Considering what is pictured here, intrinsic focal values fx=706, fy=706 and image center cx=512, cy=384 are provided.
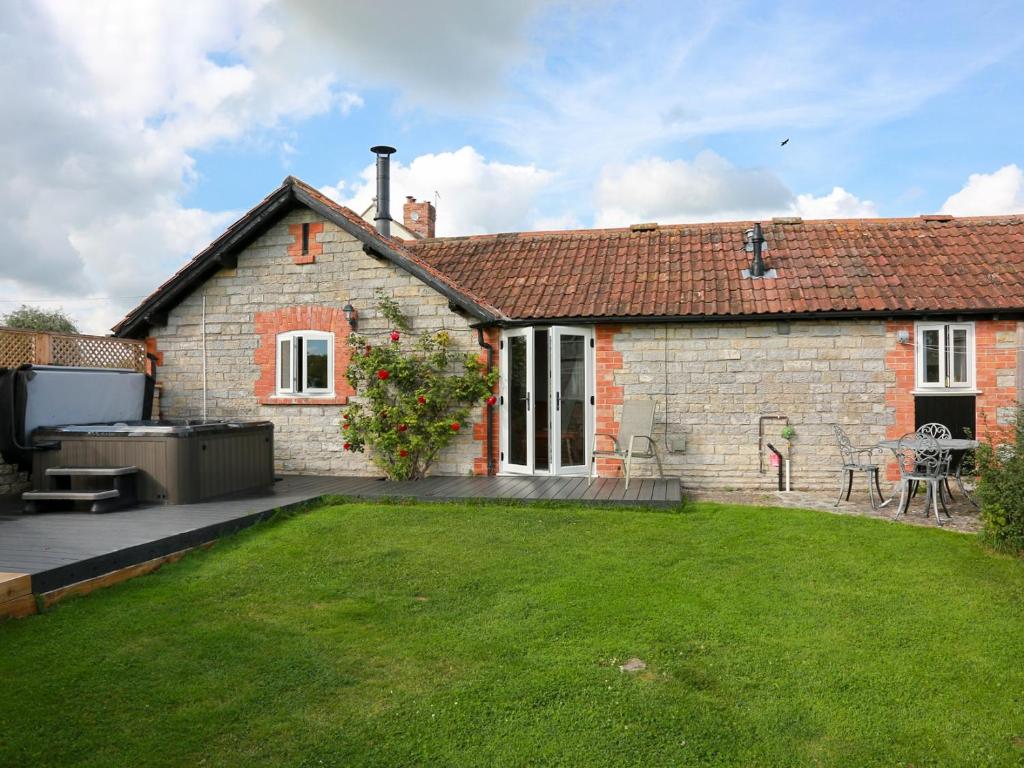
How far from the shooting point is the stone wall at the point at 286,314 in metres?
11.3

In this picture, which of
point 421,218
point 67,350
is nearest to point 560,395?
point 67,350

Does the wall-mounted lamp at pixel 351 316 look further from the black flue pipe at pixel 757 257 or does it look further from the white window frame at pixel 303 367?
the black flue pipe at pixel 757 257

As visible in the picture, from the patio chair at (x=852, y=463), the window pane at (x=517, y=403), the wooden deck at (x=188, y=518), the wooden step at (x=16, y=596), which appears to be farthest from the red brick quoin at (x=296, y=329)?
the patio chair at (x=852, y=463)

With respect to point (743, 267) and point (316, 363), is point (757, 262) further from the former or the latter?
point (316, 363)

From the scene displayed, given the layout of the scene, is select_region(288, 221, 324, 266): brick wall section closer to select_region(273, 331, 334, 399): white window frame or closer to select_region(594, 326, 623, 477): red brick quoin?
select_region(273, 331, 334, 399): white window frame

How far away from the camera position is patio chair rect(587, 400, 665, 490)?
1026 centimetres

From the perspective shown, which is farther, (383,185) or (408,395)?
(383,185)

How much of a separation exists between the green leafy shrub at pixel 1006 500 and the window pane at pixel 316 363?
9.09 metres

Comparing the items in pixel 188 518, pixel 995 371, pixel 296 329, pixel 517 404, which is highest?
pixel 296 329

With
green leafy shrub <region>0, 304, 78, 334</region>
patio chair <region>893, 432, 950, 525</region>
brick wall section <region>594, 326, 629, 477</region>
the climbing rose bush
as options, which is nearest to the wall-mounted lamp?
the climbing rose bush

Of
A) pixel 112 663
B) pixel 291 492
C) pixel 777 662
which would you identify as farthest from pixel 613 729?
pixel 291 492

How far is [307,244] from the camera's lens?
1171 centimetres

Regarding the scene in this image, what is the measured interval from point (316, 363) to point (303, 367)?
24cm

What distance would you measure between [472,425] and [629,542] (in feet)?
14.7
